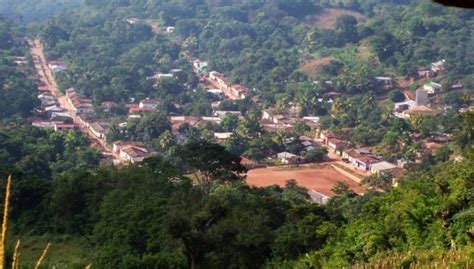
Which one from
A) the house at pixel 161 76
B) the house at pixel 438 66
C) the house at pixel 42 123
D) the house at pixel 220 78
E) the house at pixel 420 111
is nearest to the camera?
the house at pixel 42 123

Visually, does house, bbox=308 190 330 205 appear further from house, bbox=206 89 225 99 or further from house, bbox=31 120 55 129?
house, bbox=206 89 225 99

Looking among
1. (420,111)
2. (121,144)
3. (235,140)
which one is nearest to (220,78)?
(420,111)

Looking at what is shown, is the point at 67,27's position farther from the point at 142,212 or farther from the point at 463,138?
the point at 142,212

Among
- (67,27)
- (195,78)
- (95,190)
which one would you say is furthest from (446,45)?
(95,190)

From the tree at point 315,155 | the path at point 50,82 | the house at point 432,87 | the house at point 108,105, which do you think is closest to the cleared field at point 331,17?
the house at point 432,87

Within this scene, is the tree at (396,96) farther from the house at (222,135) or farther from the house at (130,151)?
the house at (130,151)

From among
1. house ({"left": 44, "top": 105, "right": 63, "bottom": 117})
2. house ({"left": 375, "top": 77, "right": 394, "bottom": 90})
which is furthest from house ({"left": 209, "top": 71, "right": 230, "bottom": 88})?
house ({"left": 44, "top": 105, "right": 63, "bottom": 117})
